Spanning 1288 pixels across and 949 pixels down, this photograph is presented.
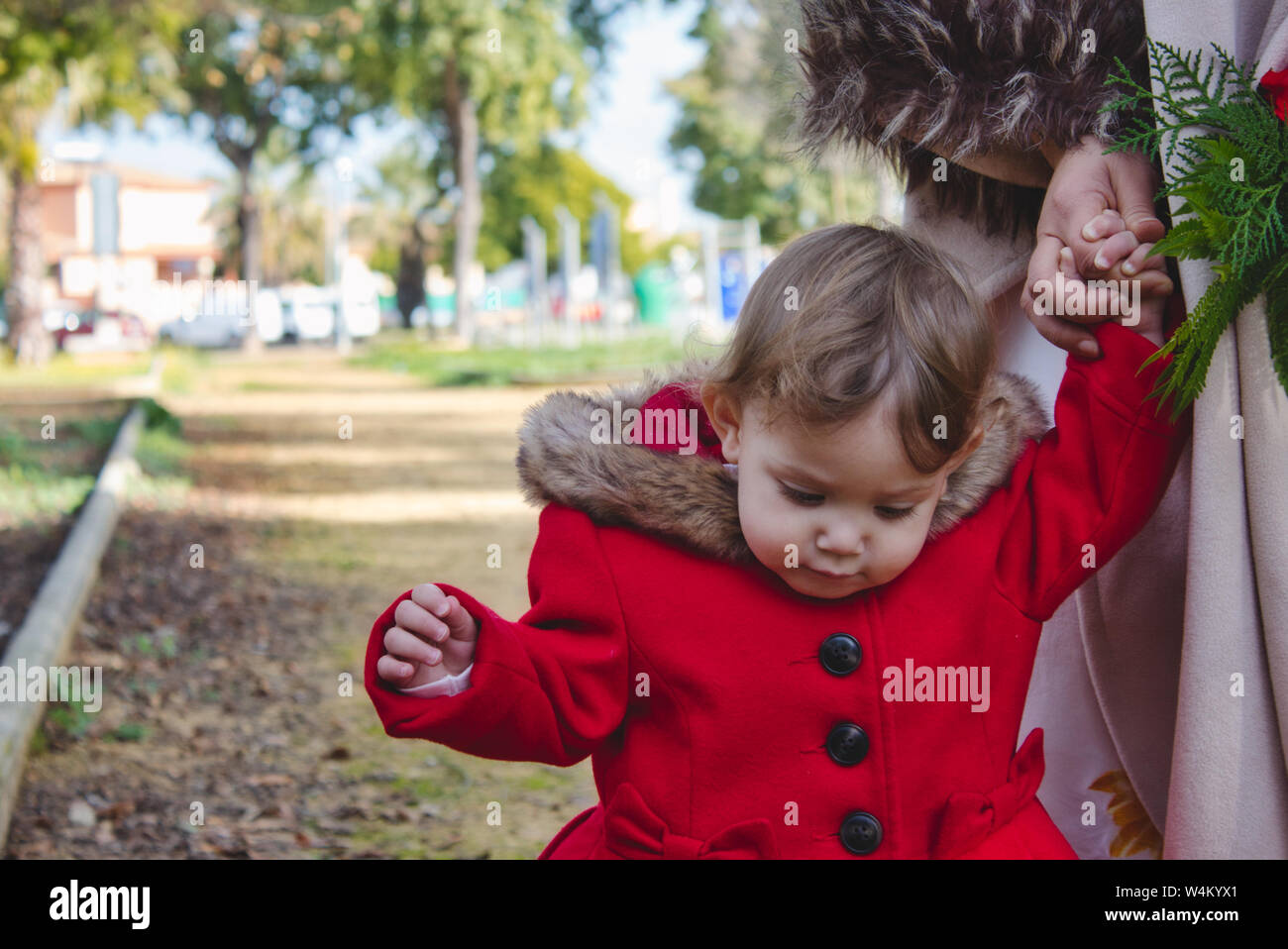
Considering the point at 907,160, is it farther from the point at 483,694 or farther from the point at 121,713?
the point at 121,713

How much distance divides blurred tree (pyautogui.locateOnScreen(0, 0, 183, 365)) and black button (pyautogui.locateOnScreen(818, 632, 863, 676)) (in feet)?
41.6

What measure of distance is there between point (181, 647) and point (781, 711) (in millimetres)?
4048

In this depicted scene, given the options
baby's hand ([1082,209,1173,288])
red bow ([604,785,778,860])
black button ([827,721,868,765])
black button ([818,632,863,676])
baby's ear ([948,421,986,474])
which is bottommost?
red bow ([604,785,778,860])

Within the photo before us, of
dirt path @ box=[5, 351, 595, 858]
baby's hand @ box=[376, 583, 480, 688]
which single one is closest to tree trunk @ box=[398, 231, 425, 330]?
dirt path @ box=[5, 351, 595, 858]

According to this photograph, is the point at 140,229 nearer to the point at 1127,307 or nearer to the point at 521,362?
the point at 521,362

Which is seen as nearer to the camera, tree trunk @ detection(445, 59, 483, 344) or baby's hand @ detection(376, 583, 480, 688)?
baby's hand @ detection(376, 583, 480, 688)

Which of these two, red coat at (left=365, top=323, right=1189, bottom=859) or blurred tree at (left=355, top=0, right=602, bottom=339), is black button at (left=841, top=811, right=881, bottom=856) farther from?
blurred tree at (left=355, top=0, right=602, bottom=339)

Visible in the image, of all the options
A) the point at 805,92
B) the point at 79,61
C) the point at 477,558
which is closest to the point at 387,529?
the point at 477,558

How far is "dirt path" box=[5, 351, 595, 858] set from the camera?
363cm

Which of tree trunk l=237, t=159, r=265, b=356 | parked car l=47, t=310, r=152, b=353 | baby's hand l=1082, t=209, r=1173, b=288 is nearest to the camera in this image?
baby's hand l=1082, t=209, r=1173, b=288

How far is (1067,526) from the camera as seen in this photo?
1.83m

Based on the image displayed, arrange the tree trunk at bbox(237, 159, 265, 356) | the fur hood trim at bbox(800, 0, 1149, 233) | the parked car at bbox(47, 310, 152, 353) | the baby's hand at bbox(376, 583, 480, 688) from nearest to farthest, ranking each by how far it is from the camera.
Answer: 1. the baby's hand at bbox(376, 583, 480, 688)
2. the fur hood trim at bbox(800, 0, 1149, 233)
3. the tree trunk at bbox(237, 159, 265, 356)
4. the parked car at bbox(47, 310, 152, 353)

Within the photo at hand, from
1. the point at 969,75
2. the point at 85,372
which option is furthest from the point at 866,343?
the point at 85,372

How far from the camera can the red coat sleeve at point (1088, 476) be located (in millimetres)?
1776
